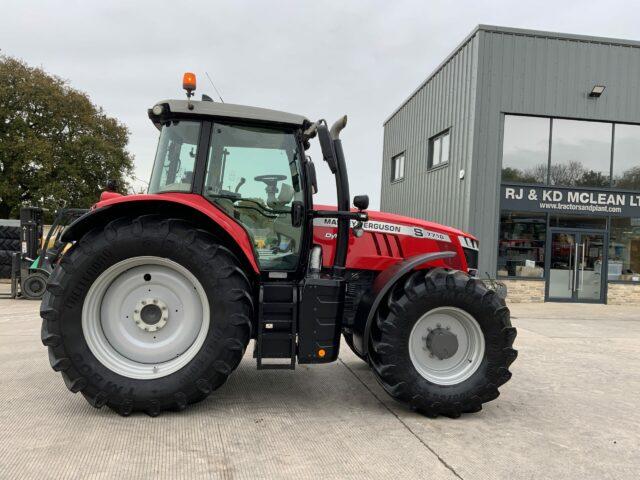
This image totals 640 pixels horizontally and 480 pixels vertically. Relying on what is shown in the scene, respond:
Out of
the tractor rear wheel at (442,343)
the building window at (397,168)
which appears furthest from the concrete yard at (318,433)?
the building window at (397,168)

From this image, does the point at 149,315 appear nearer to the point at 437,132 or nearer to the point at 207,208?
the point at 207,208

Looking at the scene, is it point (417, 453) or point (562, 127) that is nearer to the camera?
point (417, 453)

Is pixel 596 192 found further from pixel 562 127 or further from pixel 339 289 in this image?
pixel 339 289

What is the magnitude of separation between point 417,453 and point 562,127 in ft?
38.5

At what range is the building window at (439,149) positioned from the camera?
1396 centimetres

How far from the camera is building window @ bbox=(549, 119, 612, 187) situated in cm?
1255

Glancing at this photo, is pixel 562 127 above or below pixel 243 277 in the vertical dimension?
above

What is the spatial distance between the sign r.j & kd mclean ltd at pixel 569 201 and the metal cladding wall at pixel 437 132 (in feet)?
4.10

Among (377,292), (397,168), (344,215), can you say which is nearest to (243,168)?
(344,215)

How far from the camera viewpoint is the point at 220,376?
3.52 m

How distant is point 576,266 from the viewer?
1283 cm

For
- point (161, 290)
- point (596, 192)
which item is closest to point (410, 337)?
point (161, 290)

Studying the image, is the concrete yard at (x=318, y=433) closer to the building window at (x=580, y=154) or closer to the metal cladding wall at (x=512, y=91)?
the metal cladding wall at (x=512, y=91)

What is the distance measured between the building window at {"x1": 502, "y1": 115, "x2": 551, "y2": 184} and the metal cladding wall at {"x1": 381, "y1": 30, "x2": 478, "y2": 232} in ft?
3.36
